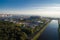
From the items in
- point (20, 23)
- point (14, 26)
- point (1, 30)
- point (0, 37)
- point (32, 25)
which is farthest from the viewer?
point (32, 25)

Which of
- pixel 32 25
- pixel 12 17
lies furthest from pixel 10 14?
pixel 32 25

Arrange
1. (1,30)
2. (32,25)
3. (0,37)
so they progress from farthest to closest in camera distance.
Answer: (32,25) → (1,30) → (0,37)

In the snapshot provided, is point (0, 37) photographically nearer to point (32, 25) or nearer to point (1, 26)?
point (1, 26)

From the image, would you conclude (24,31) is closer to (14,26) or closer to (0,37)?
(14,26)

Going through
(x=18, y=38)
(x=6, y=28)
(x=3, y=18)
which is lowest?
(x=18, y=38)

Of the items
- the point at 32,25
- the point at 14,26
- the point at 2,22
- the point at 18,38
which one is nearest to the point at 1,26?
the point at 2,22

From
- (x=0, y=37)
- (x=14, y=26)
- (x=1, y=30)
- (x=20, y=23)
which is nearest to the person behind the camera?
(x=0, y=37)

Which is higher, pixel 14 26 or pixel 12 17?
pixel 12 17

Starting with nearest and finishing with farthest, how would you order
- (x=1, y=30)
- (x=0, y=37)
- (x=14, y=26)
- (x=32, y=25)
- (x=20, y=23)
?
(x=0, y=37), (x=1, y=30), (x=14, y=26), (x=20, y=23), (x=32, y=25)

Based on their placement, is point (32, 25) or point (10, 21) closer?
point (10, 21)
